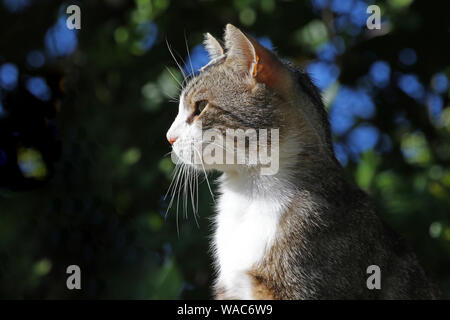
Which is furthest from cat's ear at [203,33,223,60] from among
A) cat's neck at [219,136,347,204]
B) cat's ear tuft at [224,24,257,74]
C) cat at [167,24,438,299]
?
cat's neck at [219,136,347,204]

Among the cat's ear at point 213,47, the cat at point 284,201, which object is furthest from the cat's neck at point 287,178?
the cat's ear at point 213,47

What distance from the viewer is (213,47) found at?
2.54 meters

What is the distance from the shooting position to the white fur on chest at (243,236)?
215cm

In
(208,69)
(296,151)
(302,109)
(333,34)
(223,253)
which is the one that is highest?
(333,34)

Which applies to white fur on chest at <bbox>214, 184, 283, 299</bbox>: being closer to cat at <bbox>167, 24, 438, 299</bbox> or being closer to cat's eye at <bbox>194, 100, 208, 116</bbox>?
cat at <bbox>167, 24, 438, 299</bbox>

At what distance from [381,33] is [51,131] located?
230 centimetres

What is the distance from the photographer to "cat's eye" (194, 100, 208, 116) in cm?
221

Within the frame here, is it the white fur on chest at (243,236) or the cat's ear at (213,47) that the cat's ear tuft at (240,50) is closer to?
the cat's ear at (213,47)

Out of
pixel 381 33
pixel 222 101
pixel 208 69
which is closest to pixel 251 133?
pixel 222 101

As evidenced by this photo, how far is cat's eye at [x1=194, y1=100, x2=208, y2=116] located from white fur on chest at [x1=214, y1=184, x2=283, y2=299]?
36 centimetres

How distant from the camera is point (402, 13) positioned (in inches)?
146

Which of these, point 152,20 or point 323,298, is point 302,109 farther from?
point 152,20

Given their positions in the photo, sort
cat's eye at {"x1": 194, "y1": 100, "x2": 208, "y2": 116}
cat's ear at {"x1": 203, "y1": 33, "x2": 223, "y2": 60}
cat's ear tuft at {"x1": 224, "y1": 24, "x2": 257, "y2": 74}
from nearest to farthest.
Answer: cat's ear tuft at {"x1": 224, "y1": 24, "x2": 257, "y2": 74} → cat's eye at {"x1": 194, "y1": 100, "x2": 208, "y2": 116} → cat's ear at {"x1": 203, "y1": 33, "x2": 223, "y2": 60}

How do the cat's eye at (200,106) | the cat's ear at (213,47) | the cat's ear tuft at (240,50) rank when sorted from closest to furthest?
the cat's ear tuft at (240,50), the cat's eye at (200,106), the cat's ear at (213,47)
